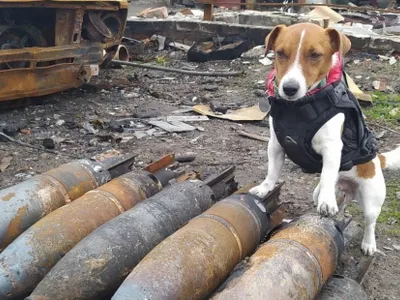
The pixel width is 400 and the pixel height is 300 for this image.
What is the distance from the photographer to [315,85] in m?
3.25

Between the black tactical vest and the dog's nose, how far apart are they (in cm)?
14

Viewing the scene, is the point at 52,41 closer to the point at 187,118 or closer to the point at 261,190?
the point at 187,118

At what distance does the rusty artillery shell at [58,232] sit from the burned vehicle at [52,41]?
3277 millimetres

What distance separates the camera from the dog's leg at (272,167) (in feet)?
11.6

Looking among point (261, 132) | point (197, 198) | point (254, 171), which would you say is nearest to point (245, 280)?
point (197, 198)

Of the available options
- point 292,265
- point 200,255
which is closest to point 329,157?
point 292,265

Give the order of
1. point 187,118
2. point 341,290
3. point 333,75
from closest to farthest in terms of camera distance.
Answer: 1. point 341,290
2. point 333,75
3. point 187,118

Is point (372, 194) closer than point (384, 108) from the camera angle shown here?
Yes

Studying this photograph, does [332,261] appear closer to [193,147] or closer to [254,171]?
[254,171]

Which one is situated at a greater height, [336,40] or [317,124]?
[336,40]

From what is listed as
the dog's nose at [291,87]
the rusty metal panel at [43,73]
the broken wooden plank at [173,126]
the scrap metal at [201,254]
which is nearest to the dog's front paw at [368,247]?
the scrap metal at [201,254]

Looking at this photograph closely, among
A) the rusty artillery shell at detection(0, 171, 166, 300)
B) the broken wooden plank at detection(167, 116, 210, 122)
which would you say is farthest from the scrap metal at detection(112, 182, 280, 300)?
the broken wooden plank at detection(167, 116, 210, 122)

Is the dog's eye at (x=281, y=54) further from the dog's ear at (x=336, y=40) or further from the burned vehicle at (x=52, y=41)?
the burned vehicle at (x=52, y=41)

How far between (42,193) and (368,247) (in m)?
2.11
